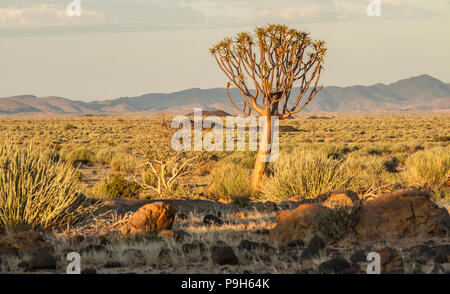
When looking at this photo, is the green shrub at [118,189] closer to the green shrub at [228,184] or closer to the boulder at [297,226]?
the green shrub at [228,184]

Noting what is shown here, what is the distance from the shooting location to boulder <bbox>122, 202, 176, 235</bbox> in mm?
7637

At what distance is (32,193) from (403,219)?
5587 mm

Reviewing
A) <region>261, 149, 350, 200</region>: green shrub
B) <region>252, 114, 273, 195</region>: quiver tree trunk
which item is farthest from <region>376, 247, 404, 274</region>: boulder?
<region>252, 114, 273, 195</region>: quiver tree trunk

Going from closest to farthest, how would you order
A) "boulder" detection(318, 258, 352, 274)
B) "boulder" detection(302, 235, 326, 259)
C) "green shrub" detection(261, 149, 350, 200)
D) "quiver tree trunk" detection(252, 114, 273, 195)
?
"boulder" detection(318, 258, 352, 274)
"boulder" detection(302, 235, 326, 259)
"green shrub" detection(261, 149, 350, 200)
"quiver tree trunk" detection(252, 114, 273, 195)

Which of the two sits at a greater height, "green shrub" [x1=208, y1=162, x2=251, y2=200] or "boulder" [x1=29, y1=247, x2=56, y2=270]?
"boulder" [x1=29, y1=247, x2=56, y2=270]

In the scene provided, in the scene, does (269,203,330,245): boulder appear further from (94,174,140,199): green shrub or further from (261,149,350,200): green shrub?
(94,174,140,199): green shrub

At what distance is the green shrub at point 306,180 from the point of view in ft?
38.5

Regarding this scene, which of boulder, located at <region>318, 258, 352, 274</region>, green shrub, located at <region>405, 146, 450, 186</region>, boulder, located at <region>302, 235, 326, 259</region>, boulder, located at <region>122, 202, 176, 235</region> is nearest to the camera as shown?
boulder, located at <region>318, 258, 352, 274</region>

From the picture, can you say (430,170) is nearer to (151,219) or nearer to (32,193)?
(151,219)

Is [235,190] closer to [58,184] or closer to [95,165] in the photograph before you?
[58,184]

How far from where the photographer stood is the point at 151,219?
772 cm

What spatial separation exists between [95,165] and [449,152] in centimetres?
1566

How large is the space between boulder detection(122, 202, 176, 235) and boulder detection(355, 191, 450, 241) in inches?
109

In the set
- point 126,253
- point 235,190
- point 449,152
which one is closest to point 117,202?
point 235,190
